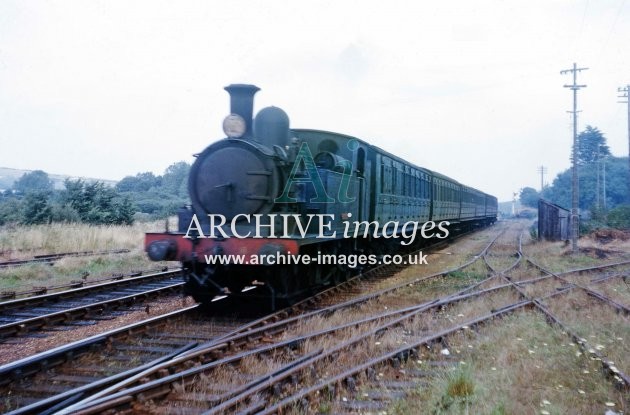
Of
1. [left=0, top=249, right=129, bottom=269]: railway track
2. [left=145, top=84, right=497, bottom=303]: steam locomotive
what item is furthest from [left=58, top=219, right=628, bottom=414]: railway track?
[left=0, top=249, right=129, bottom=269]: railway track

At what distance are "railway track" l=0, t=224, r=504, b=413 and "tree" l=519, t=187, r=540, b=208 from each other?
369 ft

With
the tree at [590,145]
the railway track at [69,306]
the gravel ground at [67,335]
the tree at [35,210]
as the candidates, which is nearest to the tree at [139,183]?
the tree at [35,210]

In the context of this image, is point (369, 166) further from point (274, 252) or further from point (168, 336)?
point (168, 336)

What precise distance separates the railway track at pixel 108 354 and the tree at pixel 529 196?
112 metres

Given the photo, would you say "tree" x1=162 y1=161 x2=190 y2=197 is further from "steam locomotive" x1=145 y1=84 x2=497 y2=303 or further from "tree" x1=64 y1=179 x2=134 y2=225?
"steam locomotive" x1=145 y1=84 x2=497 y2=303

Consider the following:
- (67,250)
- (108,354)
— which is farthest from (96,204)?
(108,354)

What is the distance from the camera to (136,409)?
12.9ft

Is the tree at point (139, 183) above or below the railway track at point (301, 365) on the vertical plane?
above

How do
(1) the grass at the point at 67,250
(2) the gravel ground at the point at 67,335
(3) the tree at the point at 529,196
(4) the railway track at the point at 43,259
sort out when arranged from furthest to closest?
(3) the tree at the point at 529,196 → (4) the railway track at the point at 43,259 → (1) the grass at the point at 67,250 → (2) the gravel ground at the point at 67,335

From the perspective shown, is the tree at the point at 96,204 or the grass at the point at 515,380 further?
the tree at the point at 96,204

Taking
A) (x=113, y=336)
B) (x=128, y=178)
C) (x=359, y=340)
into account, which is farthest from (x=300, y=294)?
(x=128, y=178)

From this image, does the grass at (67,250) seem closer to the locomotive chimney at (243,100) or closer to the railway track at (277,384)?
the locomotive chimney at (243,100)

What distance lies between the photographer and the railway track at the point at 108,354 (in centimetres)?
425

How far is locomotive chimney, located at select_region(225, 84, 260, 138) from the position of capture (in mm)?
7195
